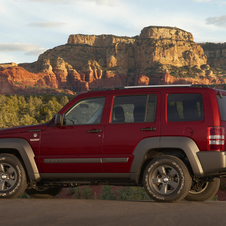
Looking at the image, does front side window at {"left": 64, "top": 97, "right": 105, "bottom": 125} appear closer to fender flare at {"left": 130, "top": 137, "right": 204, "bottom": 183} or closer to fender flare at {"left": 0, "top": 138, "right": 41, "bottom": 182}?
fender flare at {"left": 0, "top": 138, "right": 41, "bottom": 182}

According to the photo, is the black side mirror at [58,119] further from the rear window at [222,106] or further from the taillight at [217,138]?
the rear window at [222,106]

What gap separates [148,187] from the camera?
6094mm

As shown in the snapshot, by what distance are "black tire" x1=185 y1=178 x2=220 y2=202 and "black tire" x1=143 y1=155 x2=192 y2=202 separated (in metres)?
0.86

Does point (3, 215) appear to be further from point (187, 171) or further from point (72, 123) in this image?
point (187, 171)

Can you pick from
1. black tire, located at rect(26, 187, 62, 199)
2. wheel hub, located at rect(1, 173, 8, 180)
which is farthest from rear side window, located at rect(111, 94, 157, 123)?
black tire, located at rect(26, 187, 62, 199)

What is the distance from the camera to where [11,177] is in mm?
6797

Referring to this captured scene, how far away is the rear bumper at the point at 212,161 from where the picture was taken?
5688mm

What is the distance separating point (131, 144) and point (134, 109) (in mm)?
629

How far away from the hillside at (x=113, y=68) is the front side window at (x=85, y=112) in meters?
143

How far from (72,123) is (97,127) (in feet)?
1.76

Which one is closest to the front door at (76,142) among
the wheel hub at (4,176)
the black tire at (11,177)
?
the black tire at (11,177)

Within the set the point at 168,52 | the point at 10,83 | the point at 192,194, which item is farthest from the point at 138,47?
the point at 192,194

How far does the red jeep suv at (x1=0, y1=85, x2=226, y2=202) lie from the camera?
586cm

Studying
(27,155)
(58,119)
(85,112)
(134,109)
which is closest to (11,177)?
(27,155)
